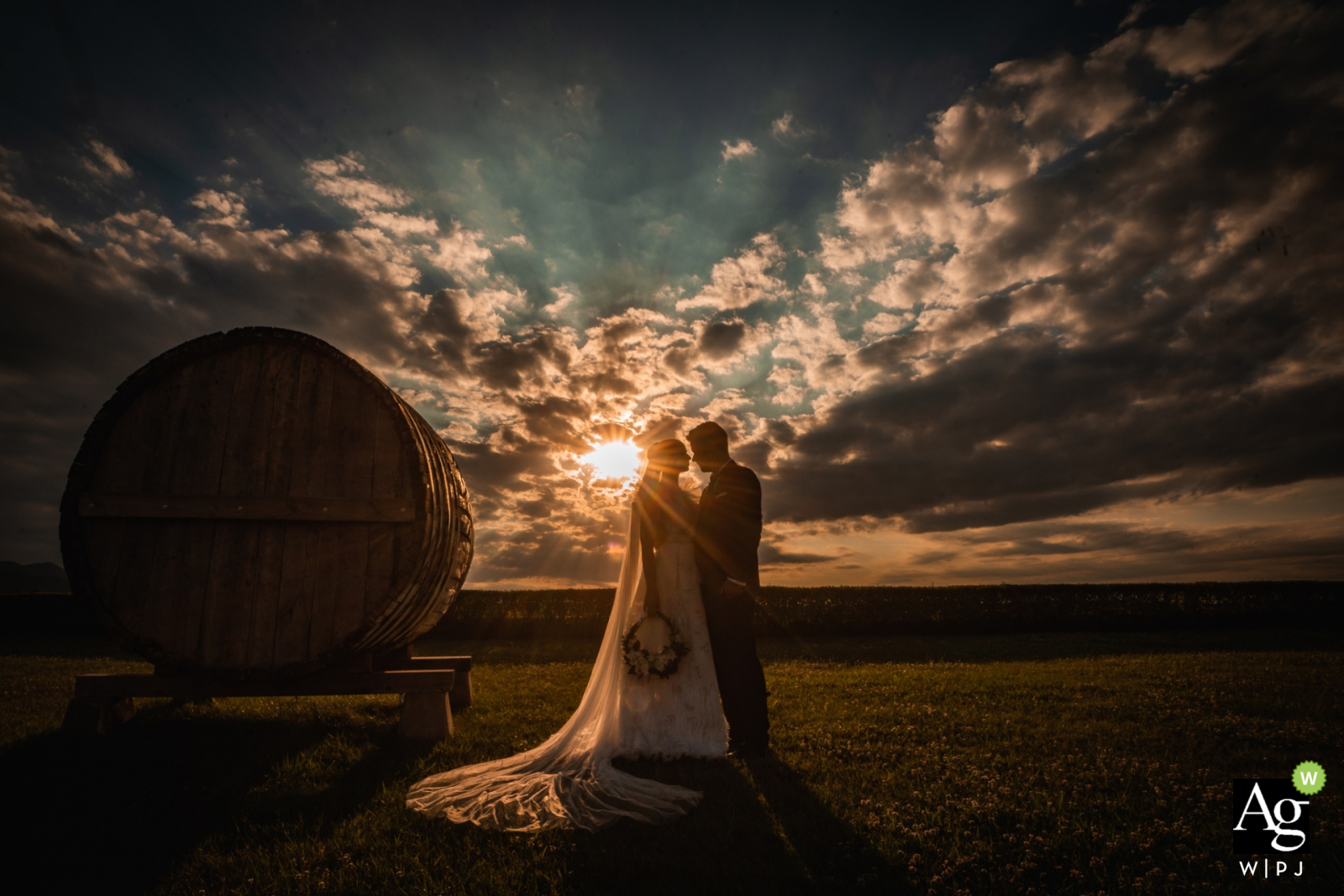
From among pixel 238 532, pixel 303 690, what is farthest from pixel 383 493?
pixel 303 690

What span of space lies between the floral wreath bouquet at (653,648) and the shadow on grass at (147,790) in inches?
73.8

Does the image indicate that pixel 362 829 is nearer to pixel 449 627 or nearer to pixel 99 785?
pixel 99 785

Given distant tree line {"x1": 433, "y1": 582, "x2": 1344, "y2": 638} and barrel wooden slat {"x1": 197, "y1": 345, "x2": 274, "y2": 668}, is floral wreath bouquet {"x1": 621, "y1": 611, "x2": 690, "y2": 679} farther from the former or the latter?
A: distant tree line {"x1": 433, "y1": 582, "x2": 1344, "y2": 638}

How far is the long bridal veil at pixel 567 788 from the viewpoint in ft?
11.6

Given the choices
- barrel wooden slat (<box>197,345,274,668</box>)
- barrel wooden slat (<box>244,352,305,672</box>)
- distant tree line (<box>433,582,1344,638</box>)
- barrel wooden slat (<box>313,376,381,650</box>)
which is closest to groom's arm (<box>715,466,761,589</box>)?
barrel wooden slat (<box>313,376,381,650</box>)

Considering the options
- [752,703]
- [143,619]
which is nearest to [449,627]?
[143,619]

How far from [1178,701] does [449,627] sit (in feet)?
54.2

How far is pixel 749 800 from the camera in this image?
149 inches

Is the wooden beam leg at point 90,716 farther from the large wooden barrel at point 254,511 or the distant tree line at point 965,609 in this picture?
the distant tree line at point 965,609

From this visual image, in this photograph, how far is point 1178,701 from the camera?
688 centimetres

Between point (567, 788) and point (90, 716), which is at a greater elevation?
point (90, 716)

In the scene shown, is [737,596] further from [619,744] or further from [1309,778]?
[1309,778]

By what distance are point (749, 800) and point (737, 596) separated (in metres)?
1.60

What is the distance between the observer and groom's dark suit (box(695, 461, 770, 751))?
16.0 feet
